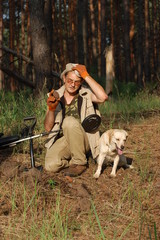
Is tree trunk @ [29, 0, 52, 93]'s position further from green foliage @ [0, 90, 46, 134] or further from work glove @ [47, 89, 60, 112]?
work glove @ [47, 89, 60, 112]

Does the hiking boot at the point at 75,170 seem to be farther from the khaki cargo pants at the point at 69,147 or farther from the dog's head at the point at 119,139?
the dog's head at the point at 119,139

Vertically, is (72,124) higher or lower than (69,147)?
higher

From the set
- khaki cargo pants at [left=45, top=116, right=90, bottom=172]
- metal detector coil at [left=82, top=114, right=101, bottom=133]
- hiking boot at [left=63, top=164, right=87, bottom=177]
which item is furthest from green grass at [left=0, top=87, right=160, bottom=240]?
metal detector coil at [left=82, top=114, right=101, bottom=133]

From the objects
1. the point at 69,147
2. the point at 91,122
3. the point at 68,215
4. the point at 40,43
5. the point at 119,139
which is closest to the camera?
the point at 68,215

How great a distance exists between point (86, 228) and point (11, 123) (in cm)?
308

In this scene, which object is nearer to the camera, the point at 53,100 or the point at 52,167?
the point at 53,100

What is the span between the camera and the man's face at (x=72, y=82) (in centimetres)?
400

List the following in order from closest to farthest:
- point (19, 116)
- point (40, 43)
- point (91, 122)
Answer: point (91, 122) < point (19, 116) < point (40, 43)

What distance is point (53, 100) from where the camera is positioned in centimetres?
375

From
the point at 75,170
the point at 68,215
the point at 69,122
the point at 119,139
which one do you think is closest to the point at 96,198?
the point at 68,215

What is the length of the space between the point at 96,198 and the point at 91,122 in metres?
1.03

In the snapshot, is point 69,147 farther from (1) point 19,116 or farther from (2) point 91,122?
(1) point 19,116

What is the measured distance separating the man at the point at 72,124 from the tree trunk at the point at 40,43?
245cm

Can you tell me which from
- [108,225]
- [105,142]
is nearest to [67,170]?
[105,142]
